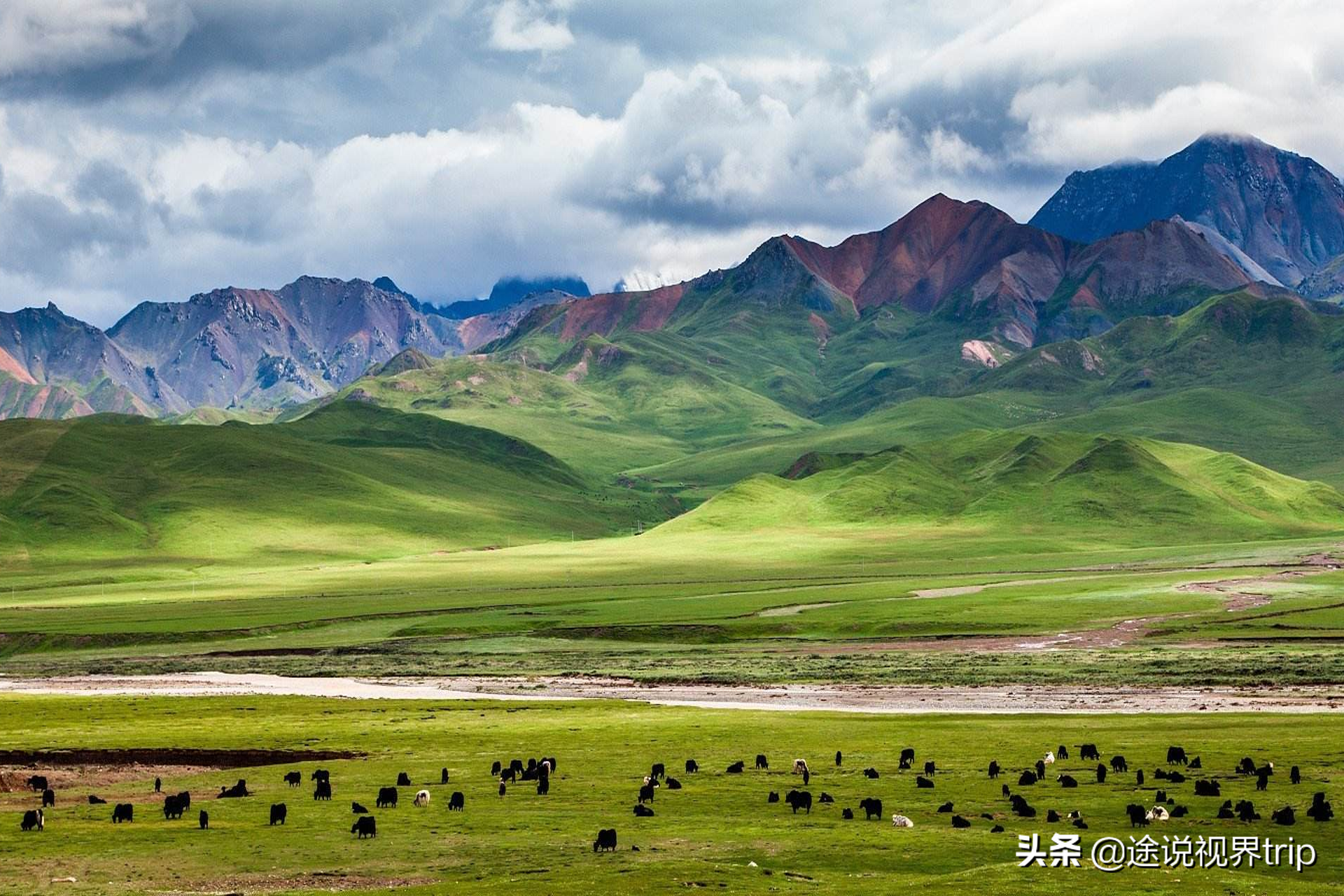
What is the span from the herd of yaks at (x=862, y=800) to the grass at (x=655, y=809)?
0.51 meters

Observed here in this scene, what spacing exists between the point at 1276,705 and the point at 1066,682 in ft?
68.5

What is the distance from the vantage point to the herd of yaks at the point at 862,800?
44750 mm

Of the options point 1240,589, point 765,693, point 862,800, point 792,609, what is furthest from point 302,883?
point 1240,589

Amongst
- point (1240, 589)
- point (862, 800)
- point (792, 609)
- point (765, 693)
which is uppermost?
point (1240, 589)

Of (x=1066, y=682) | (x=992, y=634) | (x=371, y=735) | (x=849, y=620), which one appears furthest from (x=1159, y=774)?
(x=849, y=620)

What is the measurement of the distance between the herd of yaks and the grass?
514 millimetres

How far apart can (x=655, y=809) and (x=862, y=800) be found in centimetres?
744

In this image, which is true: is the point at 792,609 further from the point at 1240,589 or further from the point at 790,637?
the point at 1240,589

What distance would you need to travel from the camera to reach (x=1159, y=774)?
2117 inches

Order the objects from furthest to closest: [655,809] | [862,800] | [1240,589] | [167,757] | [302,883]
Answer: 1. [1240,589]
2. [167,757]
3. [655,809]
4. [862,800]
5. [302,883]

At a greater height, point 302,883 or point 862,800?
point 862,800

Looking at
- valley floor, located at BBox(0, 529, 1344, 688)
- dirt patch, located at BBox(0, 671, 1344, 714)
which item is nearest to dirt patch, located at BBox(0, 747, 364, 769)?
dirt patch, located at BBox(0, 671, 1344, 714)

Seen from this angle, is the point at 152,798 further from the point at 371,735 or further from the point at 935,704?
the point at 935,704

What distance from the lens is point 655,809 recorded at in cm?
5081
